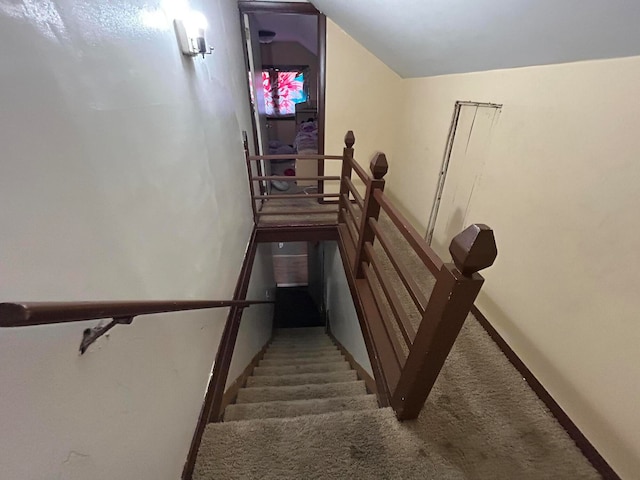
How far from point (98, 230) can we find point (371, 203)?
1308 millimetres

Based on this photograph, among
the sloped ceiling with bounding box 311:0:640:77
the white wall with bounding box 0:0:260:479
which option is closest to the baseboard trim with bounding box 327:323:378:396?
the white wall with bounding box 0:0:260:479

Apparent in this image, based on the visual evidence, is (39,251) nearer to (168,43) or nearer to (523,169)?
(168,43)

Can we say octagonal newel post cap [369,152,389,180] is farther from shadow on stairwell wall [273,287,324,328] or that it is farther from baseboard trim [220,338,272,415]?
shadow on stairwell wall [273,287,324,328]

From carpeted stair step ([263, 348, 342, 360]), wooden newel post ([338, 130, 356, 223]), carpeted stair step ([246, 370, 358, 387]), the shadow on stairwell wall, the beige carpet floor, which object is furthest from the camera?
the shadow on stairwell wall

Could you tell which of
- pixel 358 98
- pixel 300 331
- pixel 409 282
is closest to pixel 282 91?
pixel 358 98

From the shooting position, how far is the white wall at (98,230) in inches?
19.7

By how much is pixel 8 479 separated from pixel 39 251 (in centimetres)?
34

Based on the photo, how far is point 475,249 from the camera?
0.80m

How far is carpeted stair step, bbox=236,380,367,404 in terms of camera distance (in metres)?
1.88

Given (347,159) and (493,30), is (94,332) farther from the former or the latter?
(347,159)

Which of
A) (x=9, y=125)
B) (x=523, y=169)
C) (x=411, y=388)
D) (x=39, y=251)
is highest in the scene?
(x=9, y=125)

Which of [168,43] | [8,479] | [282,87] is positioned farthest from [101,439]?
[282,87]

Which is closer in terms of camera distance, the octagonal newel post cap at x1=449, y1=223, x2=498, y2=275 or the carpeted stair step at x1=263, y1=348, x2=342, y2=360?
the octagonal newel post cap at x1=449, y1=223, x2=498, y2=275

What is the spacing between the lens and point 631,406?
105cm
